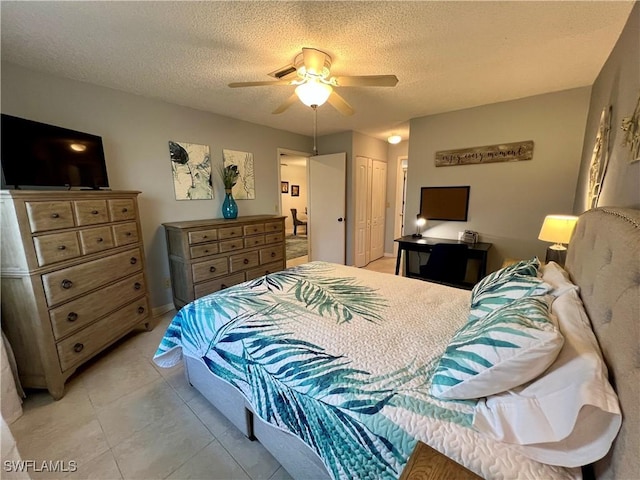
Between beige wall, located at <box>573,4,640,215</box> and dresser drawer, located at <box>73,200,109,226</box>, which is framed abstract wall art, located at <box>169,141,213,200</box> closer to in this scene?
dresser drawer, located at <box>73,200,109,226</box>

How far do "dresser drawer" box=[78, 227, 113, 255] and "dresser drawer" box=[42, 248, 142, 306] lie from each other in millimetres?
94

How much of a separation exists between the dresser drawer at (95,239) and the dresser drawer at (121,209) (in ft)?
0.41

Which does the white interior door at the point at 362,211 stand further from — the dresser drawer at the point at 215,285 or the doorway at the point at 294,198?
the doorway at the point at 294,198

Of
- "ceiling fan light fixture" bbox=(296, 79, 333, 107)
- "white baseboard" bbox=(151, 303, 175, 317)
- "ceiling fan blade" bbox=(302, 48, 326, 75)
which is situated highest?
"ceiling fan blade" bbox=(302, 48, 326, 75)

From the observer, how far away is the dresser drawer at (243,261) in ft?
10.3

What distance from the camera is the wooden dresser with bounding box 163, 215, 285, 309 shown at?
2.77 m

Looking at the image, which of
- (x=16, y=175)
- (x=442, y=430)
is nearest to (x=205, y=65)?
(x=16, y=175)

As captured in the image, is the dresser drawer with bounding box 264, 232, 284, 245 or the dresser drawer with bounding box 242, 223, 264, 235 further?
the dresser drawer with bounding box 264, 232, 284, 245

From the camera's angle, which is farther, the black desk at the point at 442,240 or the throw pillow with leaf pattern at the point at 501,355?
the black desk at the point at 442,240

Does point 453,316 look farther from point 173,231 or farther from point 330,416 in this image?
point 173,231

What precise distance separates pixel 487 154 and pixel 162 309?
426 centimetres

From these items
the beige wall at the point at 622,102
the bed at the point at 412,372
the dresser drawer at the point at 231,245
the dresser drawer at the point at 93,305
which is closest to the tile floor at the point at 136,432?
the bed at the point at 412,372

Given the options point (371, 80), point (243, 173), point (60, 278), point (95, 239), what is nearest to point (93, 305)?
point (60, 278)

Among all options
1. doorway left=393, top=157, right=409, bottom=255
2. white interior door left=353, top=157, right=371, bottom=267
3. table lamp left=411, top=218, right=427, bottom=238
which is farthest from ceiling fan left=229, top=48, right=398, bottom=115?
doorway left=393, top=157, right=409, bottom=255
